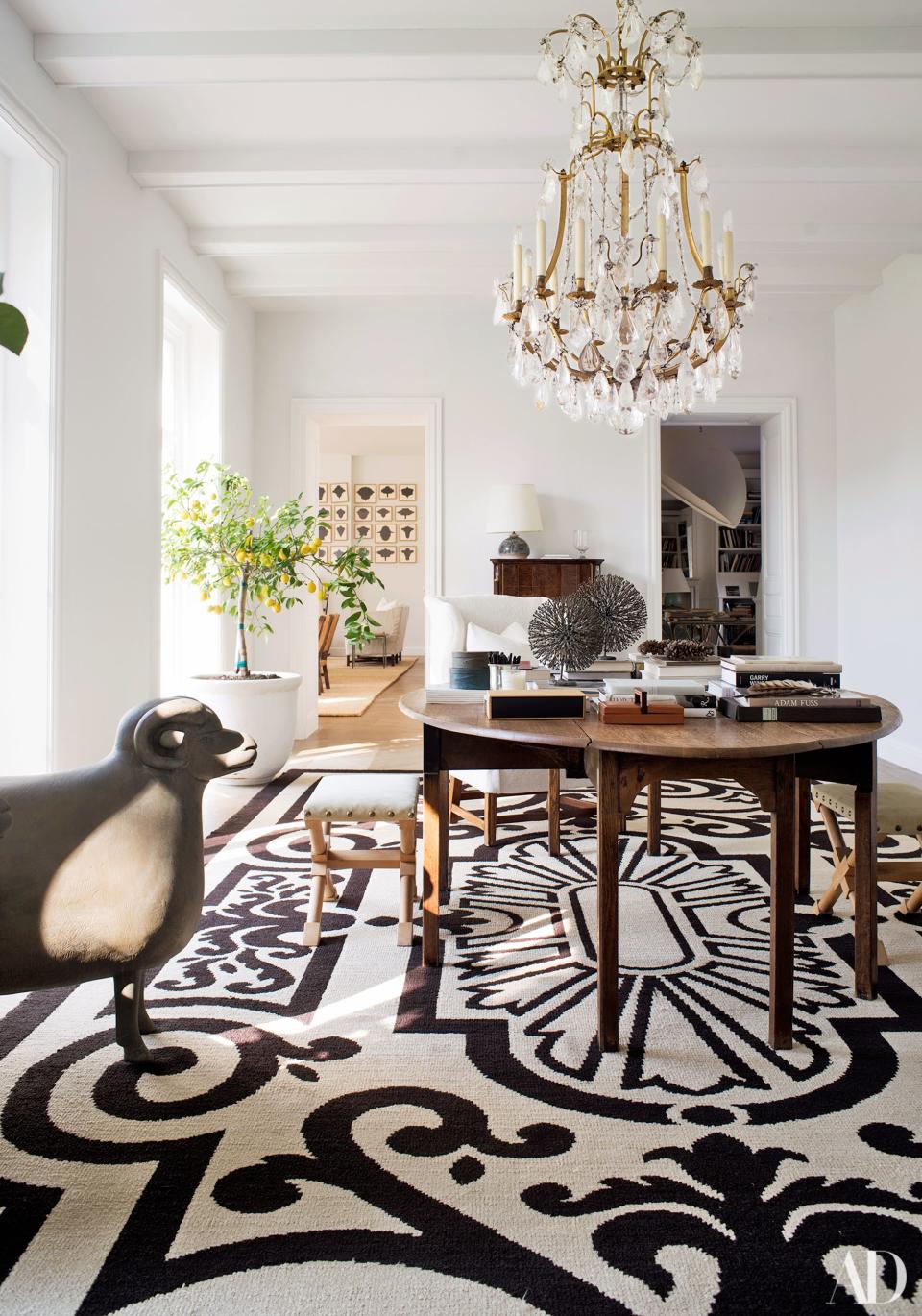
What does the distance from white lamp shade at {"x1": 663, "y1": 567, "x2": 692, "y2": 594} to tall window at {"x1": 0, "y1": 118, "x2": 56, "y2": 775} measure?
7927 millimetres

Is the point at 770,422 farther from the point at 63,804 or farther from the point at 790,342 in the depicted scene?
the point at 63,804

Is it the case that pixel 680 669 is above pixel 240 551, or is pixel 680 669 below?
below

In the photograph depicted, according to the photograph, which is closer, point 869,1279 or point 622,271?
point 869,1279

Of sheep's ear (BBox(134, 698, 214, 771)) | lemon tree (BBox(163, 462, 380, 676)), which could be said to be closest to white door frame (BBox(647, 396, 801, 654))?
lemon tree (BBox(163, 462, 380, 676))

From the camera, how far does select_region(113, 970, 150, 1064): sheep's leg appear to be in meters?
1.81

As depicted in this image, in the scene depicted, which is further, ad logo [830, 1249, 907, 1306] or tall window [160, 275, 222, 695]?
tall window [160, 275, 222, 695]

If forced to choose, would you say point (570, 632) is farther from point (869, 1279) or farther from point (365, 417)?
point (365, 417)

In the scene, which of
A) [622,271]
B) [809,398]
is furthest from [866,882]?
[809,398]

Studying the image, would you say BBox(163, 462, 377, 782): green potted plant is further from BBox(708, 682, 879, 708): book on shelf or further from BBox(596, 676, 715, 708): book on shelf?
BBox(708, 682, 879, 708): book on shelf

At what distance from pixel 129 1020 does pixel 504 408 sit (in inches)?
205

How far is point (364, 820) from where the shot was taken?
2574 millimetres

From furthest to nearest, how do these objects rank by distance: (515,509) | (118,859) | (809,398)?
(809,398), (515,509), (118,859)

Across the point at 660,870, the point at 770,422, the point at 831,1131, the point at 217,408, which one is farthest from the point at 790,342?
the point at 831,1131

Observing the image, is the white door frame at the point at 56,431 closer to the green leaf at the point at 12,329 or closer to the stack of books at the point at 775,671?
the green leaf at the point at 12,329
